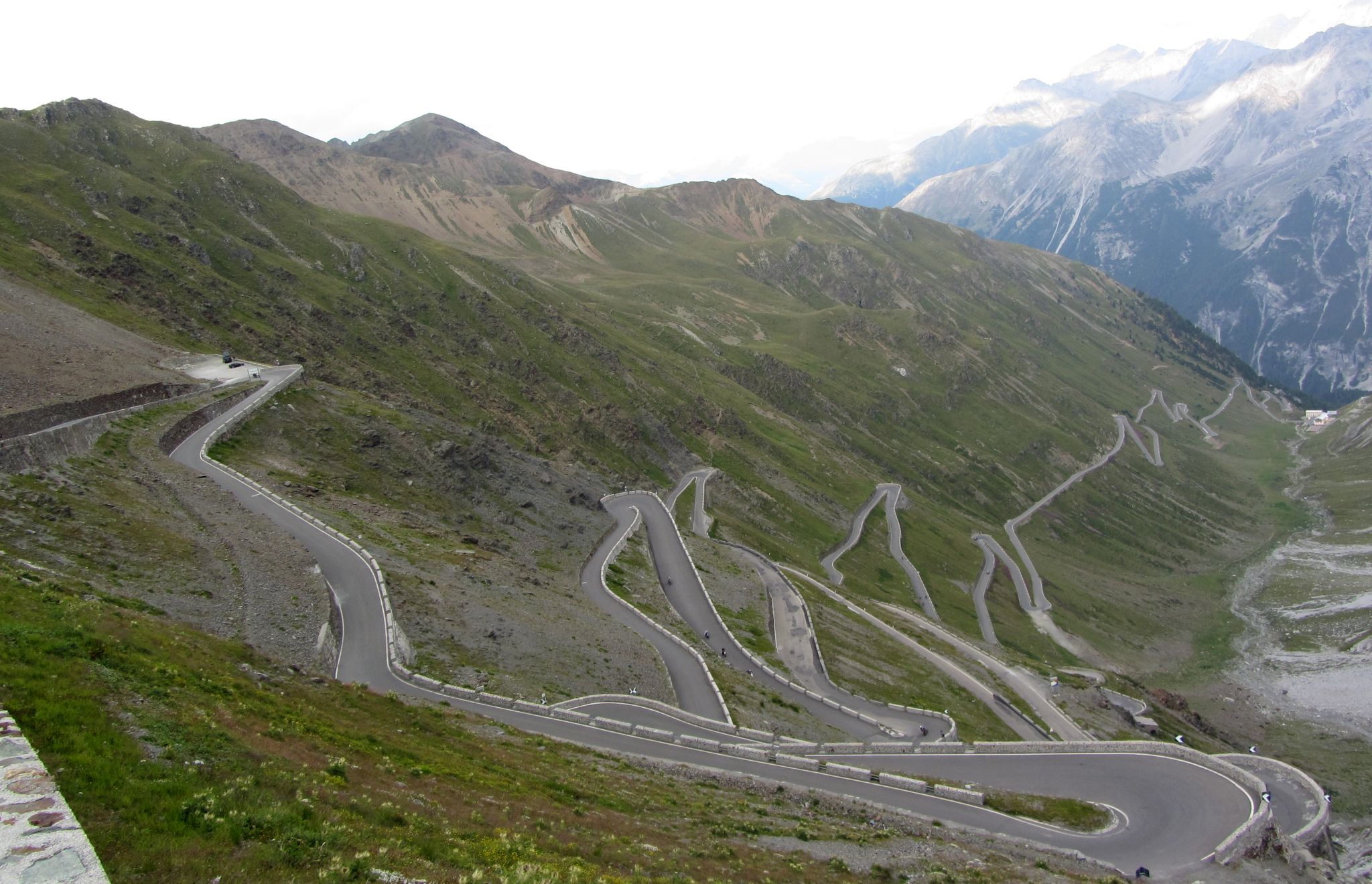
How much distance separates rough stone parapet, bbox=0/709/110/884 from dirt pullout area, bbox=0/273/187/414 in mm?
46640

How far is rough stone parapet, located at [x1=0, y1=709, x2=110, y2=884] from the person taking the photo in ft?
37.0

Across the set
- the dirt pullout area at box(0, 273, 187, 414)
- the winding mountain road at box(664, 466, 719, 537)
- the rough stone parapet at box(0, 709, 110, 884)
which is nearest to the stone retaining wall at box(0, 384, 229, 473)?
the dirt pullout area at box(0, 273, 187, 414)

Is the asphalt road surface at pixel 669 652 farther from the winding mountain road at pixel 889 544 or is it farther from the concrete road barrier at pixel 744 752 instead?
the winding mountain road at pixel 889 544

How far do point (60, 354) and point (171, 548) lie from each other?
3415cm

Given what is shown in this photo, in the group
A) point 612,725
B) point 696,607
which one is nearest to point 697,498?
point 696,607

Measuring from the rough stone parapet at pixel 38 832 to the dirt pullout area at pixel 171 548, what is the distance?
21.5 metres

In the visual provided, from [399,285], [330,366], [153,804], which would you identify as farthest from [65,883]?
[399,285]

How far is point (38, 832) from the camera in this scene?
475 inches

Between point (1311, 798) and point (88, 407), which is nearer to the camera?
point (88, 407)

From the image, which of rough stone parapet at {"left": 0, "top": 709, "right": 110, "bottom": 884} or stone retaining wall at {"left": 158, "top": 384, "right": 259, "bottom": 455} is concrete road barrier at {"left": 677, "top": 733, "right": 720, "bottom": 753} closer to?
rough stone parapet at {"left": 0, "top": 709, "right": 110, "bottom": 884}

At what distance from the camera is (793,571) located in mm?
100125

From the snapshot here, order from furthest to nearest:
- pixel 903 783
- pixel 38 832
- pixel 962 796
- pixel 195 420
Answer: pixel 195 420 → pixel 903 783 → pixel 962 796 → pixel 38 832

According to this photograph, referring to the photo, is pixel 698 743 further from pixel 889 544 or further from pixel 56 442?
pixel 889 544

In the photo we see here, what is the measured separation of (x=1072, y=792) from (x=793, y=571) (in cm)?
5658
